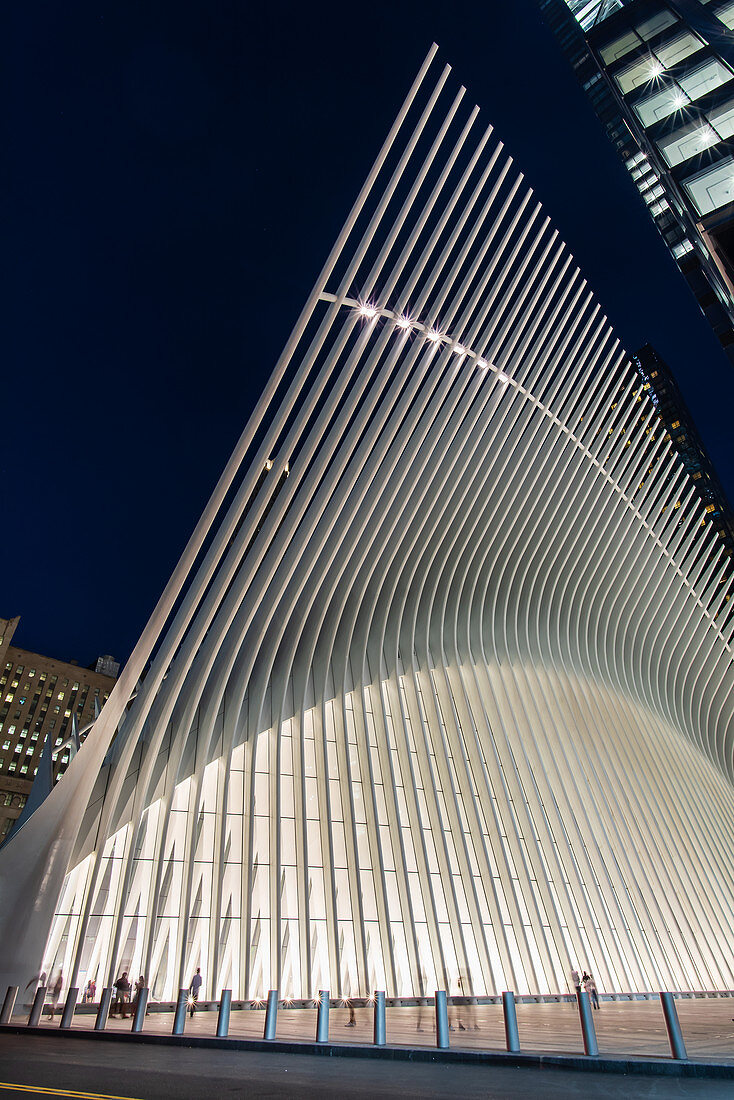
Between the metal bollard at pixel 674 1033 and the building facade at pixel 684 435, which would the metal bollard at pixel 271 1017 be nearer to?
the metal bollard at pixel 674 1033

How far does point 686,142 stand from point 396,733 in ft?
43.4

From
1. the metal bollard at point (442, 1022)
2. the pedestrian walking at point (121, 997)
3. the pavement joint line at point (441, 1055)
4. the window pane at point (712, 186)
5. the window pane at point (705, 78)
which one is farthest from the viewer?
the pedestrian walking at point (121, 997)

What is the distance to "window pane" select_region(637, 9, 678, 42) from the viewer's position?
39.6ft

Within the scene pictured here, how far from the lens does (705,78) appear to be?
1048cm

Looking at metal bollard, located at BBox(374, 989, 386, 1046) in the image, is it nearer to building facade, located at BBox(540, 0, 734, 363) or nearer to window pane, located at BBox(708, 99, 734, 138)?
building facade, located at BBox(540, 0, 734, 363)

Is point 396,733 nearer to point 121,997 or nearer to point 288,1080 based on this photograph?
point 121,997

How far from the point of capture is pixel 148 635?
12.9m

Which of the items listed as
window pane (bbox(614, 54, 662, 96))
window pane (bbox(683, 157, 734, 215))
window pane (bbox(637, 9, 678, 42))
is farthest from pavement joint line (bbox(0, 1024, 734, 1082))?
window pane (bbox(637, 9, 678, 42))

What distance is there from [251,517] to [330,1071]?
31.5ft

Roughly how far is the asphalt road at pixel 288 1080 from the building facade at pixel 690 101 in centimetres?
998

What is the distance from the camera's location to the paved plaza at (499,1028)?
229 inches

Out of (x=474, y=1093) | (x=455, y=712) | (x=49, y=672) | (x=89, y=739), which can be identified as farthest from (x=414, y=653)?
(x=49, y=672)

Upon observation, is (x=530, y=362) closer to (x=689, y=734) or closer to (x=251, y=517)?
(x=251, y=517)

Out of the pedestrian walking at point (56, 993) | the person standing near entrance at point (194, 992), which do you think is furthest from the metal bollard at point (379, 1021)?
the pedestrian walking at point (56, 993)
